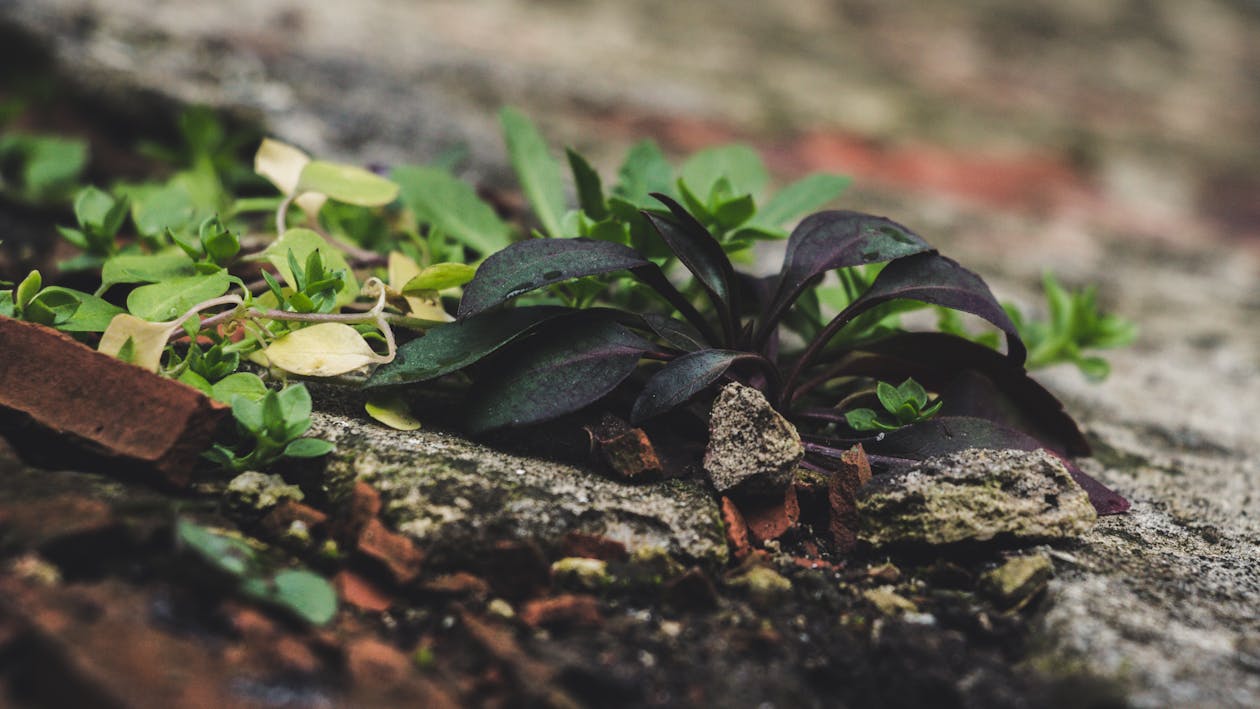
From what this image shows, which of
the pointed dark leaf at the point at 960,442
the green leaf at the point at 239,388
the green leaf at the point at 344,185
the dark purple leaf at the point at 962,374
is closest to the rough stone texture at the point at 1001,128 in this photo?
the pointed dark leaf at the point at 960,442

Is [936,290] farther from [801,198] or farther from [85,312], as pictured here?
[85,312]

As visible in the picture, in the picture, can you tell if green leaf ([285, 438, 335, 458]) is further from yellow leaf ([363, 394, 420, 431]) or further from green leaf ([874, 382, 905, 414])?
green leaf ([874, 382, 905, 414])

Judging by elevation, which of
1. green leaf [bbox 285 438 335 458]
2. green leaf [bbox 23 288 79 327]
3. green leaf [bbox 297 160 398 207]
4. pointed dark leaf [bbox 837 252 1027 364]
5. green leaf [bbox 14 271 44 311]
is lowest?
green leaf [bbox 285 438 335 458]

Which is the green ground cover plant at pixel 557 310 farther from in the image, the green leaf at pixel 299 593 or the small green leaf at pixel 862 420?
the green leaf at pixel 299 593

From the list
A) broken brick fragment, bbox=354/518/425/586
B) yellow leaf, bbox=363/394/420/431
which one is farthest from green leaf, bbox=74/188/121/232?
broken brick fragment, bbox=354/518/425/586

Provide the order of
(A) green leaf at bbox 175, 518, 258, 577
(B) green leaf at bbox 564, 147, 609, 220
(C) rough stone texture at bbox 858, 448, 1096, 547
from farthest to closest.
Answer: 1. (B) green leaf at bbox 564, 147, 609, 220
2. (C) rough stone texture at bbox 858, 448, 1096, 547
3. (A) green leaf at bbox 175, 518, 258, 577

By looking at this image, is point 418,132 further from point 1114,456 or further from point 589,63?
point 1114,456
